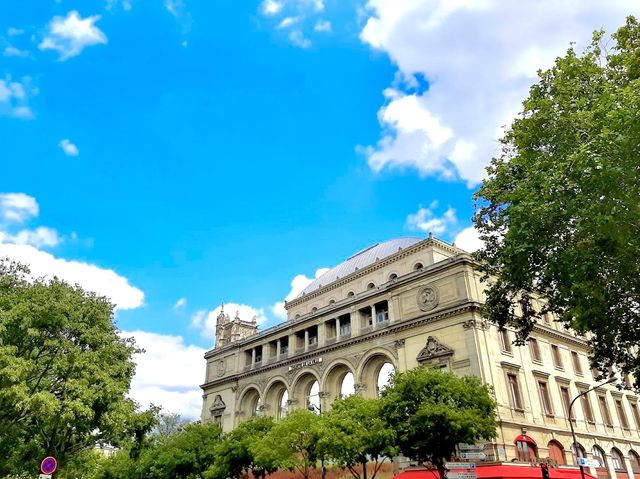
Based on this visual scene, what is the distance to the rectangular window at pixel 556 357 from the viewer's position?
37263 mm

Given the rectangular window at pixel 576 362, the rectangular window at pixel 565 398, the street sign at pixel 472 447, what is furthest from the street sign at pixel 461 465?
the rectangular window at pixel 576 362

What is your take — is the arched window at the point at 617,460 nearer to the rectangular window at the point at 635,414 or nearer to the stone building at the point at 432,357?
the stone building at the point at 432,357

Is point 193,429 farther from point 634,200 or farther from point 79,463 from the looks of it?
point 634,200

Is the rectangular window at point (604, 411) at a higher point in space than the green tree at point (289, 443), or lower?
higher

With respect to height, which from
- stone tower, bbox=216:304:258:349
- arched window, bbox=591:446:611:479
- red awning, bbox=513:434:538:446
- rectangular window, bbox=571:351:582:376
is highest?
stone tower, bbox=216:304:258:349

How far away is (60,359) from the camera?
977 inches

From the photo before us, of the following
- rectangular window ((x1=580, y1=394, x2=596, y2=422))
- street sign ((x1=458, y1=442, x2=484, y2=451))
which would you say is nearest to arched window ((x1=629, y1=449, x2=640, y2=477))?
rectangular window ((x1=580, y1=394, x2=596, y2=422))

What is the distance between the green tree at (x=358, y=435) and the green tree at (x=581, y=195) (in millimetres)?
9471

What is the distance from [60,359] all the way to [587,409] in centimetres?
3460

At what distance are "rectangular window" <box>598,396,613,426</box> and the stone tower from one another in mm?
34459

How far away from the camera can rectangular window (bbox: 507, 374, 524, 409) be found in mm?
32000

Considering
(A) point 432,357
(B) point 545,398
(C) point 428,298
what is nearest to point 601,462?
(B) point 545,398

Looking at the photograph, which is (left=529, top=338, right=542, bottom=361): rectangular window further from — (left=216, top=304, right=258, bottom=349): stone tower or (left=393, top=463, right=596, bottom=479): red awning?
(left=216, top=304, right=258, bottom=349): stone tower

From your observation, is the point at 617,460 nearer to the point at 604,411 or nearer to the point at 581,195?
the point at 604,411
